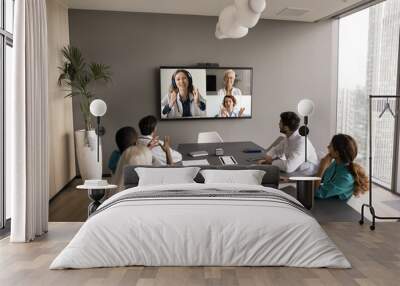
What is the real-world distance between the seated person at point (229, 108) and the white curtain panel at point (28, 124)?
4.19 m

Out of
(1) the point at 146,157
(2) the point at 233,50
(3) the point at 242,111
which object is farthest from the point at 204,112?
(1) the point at 146,157

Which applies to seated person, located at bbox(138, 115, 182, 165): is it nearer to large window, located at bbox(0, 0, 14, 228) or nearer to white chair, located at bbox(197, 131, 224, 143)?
large window, located at bbox(0, 0, 14, 228)

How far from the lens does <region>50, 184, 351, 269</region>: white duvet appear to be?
3.26m

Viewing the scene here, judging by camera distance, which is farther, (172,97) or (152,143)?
A: (172,97)

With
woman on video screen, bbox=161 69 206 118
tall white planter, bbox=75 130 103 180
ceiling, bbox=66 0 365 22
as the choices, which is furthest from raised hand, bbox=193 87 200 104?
tall white planter, bbox=75 130 103 180

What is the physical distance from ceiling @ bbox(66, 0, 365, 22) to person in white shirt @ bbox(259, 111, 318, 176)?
2.43 metres

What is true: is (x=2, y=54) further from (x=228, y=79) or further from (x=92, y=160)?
(x=228, y=79)

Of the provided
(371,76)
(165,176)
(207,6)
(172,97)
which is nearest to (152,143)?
(165,176)

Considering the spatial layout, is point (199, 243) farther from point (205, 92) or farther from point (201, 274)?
point (205, 92)

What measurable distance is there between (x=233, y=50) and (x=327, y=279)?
5.61 metres

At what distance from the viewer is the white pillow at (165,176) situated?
4.35 m

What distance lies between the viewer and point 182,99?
25.9 ft

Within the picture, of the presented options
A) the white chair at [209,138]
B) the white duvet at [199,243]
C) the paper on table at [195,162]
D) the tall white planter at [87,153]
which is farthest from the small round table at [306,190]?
the tall white planter at [87,153]

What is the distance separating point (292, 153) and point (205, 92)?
330cm
